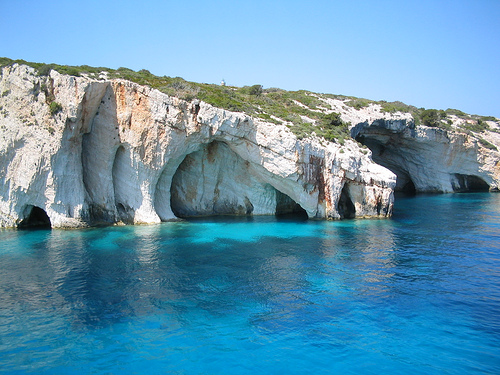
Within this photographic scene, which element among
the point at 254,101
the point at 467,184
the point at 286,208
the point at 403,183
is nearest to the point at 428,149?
the point at 403,183

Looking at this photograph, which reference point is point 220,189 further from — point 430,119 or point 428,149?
point 430,119

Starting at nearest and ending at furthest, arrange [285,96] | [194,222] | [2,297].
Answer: [2,297] → [194,222] → [285,96]

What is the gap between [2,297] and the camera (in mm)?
14172

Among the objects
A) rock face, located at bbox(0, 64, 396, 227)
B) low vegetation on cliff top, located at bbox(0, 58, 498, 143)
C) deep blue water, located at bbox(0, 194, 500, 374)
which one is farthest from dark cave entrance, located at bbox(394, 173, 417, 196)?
deep blue water, located at bbox(0, 194, 500, 374)

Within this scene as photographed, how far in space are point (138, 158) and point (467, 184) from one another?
1922 inches

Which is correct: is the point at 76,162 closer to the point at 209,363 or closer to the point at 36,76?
the point at 36,76

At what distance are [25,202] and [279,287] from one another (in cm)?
2069

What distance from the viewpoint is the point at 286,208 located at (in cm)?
3512

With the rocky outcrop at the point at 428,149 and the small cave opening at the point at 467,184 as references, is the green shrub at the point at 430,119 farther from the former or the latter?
the small cave opening at the point at 467,184

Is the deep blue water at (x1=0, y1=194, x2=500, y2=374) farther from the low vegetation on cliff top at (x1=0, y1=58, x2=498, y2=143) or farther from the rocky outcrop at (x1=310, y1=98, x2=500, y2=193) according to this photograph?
the rocky outcrop at (x1=310, y1=98, x2=500, y2=193)

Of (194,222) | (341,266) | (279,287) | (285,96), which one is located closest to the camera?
(279,287)

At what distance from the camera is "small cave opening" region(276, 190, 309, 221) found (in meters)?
33.6

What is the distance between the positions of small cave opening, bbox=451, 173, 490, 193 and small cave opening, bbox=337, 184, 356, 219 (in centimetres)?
2847

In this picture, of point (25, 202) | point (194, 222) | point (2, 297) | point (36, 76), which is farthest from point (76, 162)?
point (2, 297)
